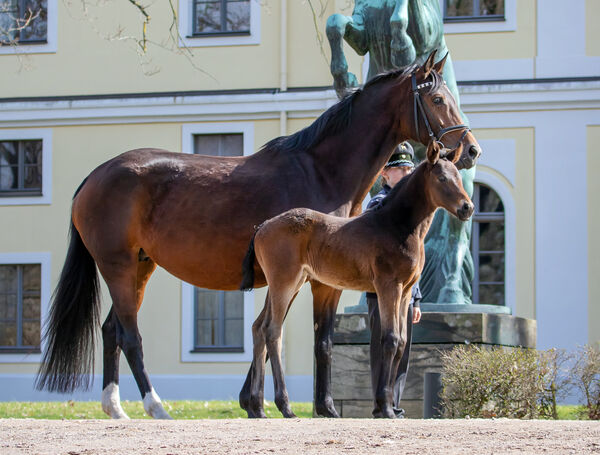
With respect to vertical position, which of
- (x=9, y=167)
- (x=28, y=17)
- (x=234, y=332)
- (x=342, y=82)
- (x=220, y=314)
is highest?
(x=28, y=17)

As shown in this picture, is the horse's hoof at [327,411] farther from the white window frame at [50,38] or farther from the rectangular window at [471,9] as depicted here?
the white window frame at [50,38]

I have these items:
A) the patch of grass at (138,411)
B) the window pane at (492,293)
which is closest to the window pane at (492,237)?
the window pane at (492,293)

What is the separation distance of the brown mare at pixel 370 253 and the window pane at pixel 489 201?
14017 mm

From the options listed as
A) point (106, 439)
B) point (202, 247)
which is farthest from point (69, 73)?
point (106, 439)

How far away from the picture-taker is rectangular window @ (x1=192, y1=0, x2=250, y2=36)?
74.1 ft

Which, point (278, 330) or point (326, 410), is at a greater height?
point (278, 330)

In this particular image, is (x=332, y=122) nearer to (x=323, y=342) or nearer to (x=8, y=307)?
(x=323, y=342)

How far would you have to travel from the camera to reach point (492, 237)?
814 inches

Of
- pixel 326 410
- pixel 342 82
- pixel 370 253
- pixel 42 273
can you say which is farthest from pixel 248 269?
pixel 42 273

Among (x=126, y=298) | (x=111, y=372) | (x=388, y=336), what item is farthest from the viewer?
(x=111, y=372)

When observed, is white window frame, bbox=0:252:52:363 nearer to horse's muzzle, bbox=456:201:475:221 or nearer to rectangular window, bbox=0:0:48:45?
rectangular window, bbox=0:0:48:45

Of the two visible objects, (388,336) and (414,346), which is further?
(414,346)

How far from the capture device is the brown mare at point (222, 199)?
740 cm

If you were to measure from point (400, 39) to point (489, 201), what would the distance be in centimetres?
1213
